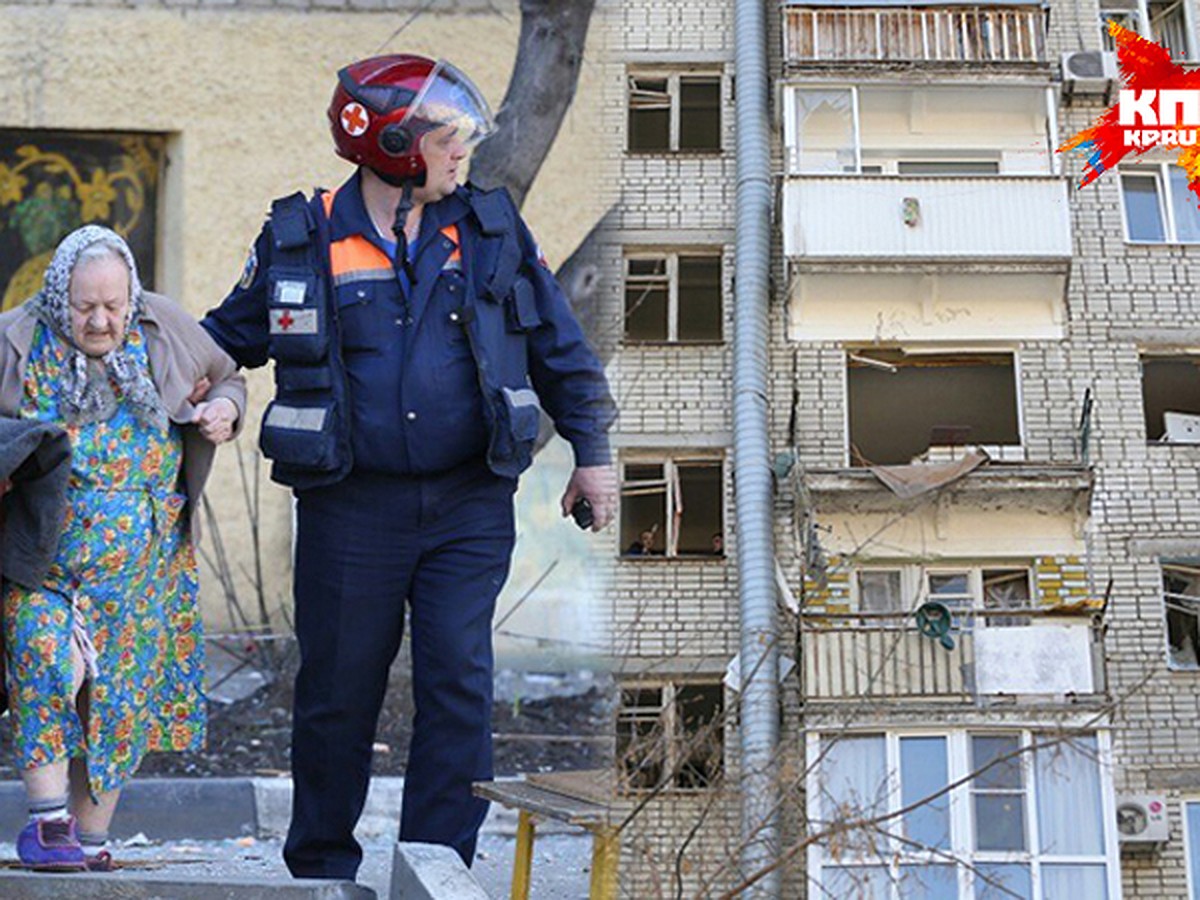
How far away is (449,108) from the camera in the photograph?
160 inches

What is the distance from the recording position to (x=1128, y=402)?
1473 centimetres

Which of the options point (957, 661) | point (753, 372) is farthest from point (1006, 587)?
point (753, 372)

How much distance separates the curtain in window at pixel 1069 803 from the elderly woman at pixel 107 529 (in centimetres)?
996

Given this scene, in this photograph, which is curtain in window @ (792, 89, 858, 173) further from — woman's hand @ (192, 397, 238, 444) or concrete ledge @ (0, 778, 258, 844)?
woman's hand @ (192, 397, 238, 444)

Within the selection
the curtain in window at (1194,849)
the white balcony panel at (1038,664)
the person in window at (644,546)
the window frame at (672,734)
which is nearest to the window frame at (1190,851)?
the curtain in window at (1194,849)

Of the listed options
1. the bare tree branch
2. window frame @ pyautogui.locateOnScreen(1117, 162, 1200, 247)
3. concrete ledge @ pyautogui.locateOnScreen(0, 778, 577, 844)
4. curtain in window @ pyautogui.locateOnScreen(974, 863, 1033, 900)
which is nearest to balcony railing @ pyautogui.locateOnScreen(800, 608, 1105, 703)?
curtain in window @ pyautogui.locateOnScreen(974, 863, 1033, 900)

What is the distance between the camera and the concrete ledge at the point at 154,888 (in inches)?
136

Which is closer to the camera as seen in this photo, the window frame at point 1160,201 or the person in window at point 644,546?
the person in window at point 644,546

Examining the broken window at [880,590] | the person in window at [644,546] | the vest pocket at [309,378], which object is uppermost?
the person in window at [644,546]

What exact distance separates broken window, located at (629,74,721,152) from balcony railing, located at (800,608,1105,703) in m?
3.96

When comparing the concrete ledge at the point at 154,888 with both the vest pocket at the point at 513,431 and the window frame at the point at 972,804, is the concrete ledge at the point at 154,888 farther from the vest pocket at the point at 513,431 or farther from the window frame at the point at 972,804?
the window frame at the point at 972,804

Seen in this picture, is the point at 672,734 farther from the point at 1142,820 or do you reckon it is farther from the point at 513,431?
the point at 1142,820

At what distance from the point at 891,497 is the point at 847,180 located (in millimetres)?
2331

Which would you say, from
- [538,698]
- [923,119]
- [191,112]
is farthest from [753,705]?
[191,112]
